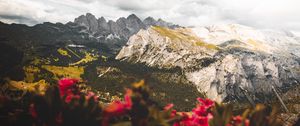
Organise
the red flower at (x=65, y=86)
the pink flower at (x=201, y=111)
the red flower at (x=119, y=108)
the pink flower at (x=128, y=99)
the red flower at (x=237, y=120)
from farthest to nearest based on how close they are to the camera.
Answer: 1. the pink flower at (x=201, y=111)
2. the red flower at (x=65, y=86)
3. the red flower at (x=237, y=120)
4. the red flower at (x=119, y=108)
5. the pink flower at (x=128, y=99)

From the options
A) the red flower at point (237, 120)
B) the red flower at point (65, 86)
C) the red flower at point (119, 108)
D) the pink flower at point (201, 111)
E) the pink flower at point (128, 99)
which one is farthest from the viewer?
the pink flower at point (201, 111)

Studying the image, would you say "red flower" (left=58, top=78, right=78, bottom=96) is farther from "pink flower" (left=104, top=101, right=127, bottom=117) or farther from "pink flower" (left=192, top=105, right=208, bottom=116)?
"pink flower" (left=192, top=105, right=208, bottom=116)

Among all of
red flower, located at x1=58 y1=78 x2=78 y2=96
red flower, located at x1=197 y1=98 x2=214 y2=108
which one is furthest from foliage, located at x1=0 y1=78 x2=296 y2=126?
red flower, located at x1=197 y1=98 x2=214 y2=108

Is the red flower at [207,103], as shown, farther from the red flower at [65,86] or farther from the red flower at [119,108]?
the red flower at [65,86]

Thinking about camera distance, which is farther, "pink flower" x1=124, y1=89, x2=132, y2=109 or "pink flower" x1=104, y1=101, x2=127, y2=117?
"pink flower" x1=104, y1=101, x2=127, y2=117

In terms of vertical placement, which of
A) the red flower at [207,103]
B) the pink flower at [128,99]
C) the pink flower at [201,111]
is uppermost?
the pink flower at [128,99]

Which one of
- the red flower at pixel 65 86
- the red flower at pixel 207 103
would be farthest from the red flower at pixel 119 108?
the red flower at pixel 207 103

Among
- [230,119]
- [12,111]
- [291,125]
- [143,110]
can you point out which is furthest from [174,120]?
[291,125]

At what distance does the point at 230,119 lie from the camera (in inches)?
319

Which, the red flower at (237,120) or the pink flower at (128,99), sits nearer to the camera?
the pink flower at (128,99)

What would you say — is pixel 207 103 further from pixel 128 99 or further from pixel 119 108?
pixel 119 108

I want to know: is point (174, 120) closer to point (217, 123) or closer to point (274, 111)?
point (217, 123)

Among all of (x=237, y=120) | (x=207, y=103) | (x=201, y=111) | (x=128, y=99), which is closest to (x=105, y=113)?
(x=128, y=99)

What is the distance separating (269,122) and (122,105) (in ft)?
11.7
